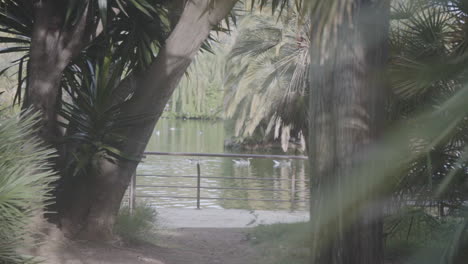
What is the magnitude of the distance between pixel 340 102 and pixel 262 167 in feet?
80.0

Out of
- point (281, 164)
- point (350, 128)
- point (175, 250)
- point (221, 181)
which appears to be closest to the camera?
point (350, 128)

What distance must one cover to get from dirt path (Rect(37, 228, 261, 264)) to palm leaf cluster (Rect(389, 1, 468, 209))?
2.14 m

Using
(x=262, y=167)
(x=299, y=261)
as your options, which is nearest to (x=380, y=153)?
(x=299, y=261)

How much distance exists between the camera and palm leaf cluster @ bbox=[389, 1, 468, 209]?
452 cm

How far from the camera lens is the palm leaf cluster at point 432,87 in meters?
4.52

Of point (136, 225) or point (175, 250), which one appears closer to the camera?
point (175, 250)

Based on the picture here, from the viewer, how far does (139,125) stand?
5738mm

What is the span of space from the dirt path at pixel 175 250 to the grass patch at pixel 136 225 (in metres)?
0.16

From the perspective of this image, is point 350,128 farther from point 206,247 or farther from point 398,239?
point 206,247

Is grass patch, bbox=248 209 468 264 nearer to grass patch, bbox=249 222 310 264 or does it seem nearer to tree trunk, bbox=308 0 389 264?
grass patch, bbox=249 222 310 264

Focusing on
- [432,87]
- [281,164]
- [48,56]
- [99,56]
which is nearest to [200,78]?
[281,164]

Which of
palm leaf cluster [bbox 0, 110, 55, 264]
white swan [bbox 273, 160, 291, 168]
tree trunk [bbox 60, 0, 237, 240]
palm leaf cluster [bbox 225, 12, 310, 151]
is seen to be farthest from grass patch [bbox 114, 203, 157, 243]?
white swan [bbox 273, 160, 291, 168]

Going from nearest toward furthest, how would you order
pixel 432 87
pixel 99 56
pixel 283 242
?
pixel 432 87 < pixel 99 56 < pixel 283 242

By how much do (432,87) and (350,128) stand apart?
1960mm
